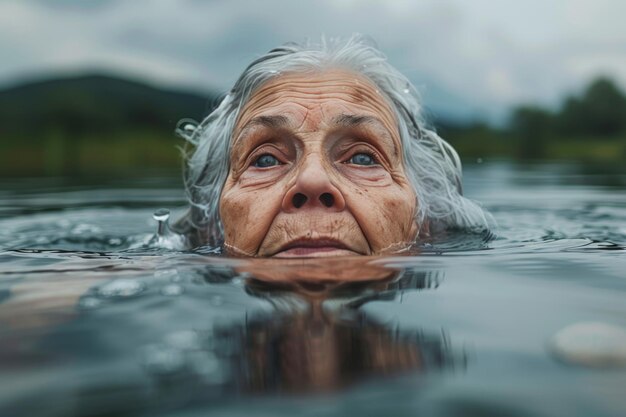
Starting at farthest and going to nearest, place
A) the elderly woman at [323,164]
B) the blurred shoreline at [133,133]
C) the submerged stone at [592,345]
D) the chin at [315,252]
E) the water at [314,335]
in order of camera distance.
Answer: the blurred shoreline at [133,133], the elderly woman at [323,164], the chin at [315,252], the submerged stone at [592,345], the water at [314,335]

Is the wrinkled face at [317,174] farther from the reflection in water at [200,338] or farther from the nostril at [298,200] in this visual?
the reflection in water at [200,338]

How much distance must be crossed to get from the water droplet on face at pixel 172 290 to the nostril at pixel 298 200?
35.3 inches

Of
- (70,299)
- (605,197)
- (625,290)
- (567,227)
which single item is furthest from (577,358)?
(605,197)

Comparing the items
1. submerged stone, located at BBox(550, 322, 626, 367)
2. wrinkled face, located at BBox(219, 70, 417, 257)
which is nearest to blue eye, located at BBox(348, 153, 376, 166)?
wrinkled face, located at BBox(219, 70, 417, 257)

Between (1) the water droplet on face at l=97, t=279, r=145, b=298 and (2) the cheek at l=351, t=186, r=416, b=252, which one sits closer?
(1) the water droplet on face at l=97, t=279, r=145, b=298

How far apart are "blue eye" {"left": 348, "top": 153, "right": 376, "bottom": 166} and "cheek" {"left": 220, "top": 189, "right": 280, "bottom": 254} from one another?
0.48 metres

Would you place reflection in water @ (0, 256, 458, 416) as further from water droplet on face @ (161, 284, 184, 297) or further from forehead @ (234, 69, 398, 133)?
forehead @ (234, 69, 398, 133)

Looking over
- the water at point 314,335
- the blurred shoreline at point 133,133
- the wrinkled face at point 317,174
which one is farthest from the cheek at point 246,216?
the blurred shoreline at point 133,133

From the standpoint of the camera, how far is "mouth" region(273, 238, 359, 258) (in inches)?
114

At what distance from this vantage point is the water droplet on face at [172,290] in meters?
2.13

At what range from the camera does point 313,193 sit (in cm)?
293

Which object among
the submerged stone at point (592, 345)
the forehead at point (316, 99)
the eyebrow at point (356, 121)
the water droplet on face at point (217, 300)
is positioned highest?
the forehead at point (316, 99)

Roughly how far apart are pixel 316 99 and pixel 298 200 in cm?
72

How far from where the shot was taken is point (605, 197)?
7840 millimetres
